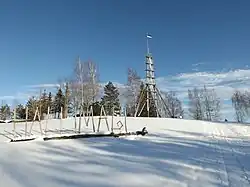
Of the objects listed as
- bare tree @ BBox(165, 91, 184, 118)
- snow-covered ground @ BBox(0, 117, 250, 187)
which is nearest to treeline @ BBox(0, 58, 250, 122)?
bare tree @ BBox(165, 91, 184, 118)

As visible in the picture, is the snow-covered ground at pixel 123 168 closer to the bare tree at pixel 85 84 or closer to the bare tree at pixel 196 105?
the bare tree at pixel 85 84

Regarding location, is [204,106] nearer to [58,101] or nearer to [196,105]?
[196,105]

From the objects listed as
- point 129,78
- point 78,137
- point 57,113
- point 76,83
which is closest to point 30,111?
point 76,83

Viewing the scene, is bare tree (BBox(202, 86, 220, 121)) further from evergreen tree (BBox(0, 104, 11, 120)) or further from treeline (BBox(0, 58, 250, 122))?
evergreen tree (BBox(0, 104, 11, 120))

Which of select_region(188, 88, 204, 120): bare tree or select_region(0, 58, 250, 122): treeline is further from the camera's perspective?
select_region(188, 88, 204, 120): bare tree

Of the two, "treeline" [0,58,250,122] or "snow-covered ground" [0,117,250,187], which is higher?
"treeline" [0,58,250,122]

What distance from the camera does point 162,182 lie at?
6121 mm

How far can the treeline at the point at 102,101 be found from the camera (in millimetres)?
35656

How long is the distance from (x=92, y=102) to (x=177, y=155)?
88.7 feet

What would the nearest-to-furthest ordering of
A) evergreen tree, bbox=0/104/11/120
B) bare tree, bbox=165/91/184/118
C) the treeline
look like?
1. the treeline
2. evergreen tree, bbox=0/104/11/120
3. bare tree, bbox=165/91/184/118

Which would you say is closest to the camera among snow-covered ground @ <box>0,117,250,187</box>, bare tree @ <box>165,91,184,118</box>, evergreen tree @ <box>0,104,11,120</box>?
snow-covered ground @ <box>0,117,250,187</box>

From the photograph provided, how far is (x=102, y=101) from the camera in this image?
1623 inches

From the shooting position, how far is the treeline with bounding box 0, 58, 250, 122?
35656 millimetres

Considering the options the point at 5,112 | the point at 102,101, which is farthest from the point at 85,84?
the point at 5,112
